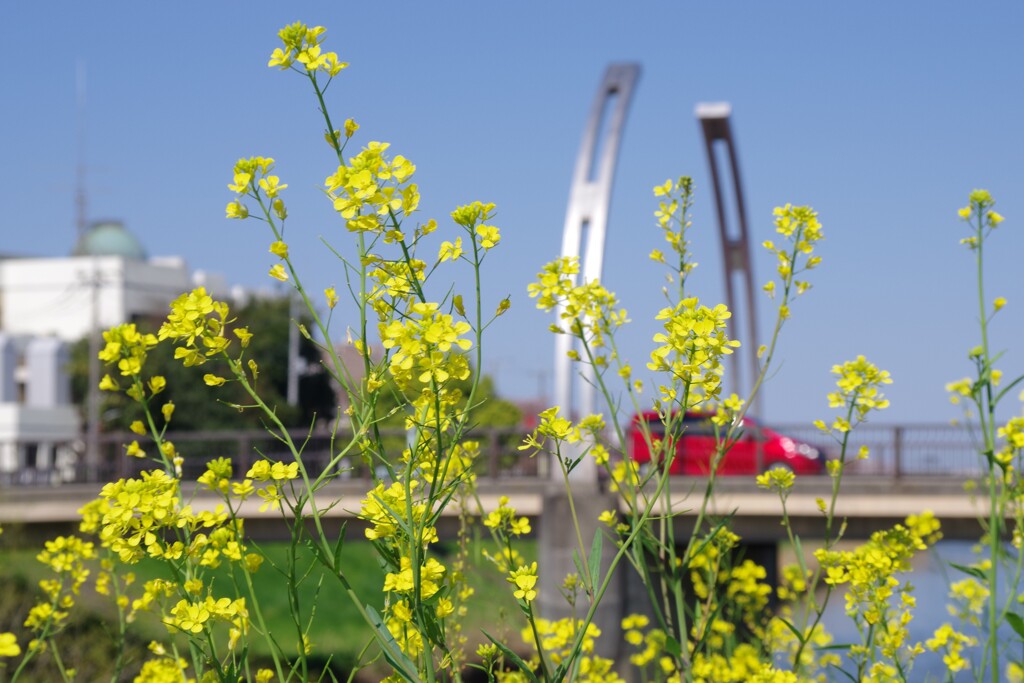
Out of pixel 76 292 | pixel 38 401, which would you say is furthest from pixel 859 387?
pixel 76 292

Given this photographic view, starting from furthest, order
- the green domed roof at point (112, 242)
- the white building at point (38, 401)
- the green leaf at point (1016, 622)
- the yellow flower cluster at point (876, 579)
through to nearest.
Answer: the green domed roof at point (112, 242) < the white building at point (38, 401) < the yellow flower cluster at point (876, 579) < the green leaf at point (1016, 622)

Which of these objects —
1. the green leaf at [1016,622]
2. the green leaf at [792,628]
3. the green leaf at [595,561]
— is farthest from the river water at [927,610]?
the green leaf at [595,561]

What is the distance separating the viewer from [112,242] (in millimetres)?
78875

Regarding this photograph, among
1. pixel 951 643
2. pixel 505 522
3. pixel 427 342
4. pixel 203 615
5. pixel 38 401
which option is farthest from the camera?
pixel 38 401

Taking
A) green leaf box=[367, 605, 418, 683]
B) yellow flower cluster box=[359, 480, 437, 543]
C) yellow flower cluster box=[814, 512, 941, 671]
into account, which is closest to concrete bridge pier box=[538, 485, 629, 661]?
yellow flower cluster box=[814, 512, 941, 671]

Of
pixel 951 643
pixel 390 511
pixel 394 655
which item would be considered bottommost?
pixel 951 643

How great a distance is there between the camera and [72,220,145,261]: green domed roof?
3081 inches

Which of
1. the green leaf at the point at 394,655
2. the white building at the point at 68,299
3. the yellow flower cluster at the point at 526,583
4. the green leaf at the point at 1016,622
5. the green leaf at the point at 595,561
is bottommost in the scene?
the green leaf at the point at 1016,622

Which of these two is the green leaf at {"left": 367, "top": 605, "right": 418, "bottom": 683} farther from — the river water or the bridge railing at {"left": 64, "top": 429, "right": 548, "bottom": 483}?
the bridge railing at {"left": 64, "top": 429, "right": 548, "bottom": 483}

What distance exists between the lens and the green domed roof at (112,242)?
78250 millimetres

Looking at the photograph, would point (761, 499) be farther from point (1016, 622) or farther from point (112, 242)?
point (112, 242)

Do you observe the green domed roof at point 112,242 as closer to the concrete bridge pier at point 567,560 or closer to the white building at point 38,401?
the white building at point 38,401

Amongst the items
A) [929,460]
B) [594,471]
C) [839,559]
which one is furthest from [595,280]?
[929,460]

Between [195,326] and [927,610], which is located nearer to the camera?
[195,326]
